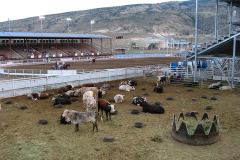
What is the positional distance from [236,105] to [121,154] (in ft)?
30.3

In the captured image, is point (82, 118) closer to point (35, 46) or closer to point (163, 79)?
point (163, 79)

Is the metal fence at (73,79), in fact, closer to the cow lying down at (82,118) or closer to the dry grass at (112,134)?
the dry grass at (112,134)

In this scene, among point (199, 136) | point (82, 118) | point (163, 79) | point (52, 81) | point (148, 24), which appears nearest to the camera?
point (199, 136)

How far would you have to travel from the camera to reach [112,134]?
8.85 metres

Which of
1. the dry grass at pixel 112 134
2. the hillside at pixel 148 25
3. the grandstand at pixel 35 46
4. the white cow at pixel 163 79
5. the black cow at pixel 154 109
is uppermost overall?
the hillside at pixel 148 25

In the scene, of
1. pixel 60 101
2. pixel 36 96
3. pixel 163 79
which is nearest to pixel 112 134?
pixel 60 101

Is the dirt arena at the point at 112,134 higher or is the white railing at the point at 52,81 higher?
the white railing at the point at 52,81

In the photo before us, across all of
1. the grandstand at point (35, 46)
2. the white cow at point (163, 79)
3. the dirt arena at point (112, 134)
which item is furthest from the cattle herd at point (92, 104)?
the grandstand at point (35, 46)

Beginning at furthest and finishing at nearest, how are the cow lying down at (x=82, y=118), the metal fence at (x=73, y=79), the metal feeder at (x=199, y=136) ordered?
the metal fence at (x=73, y=79) < the cow lying down at (x=82, y=118) < the metal feeder at (x=199, y=136)

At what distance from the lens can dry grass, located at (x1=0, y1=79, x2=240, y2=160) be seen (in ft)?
23.7

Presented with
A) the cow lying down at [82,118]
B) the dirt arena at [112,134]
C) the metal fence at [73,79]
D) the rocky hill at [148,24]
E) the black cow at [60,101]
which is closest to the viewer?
the dirt arena at [112,134]

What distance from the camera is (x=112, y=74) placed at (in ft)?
77.4

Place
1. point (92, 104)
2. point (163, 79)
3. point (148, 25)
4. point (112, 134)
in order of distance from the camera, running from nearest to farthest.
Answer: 1. point (112, 134)
2. point (92, 104)
3. point (163, 79)
4. point (148, 25)

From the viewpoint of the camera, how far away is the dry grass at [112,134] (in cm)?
722
